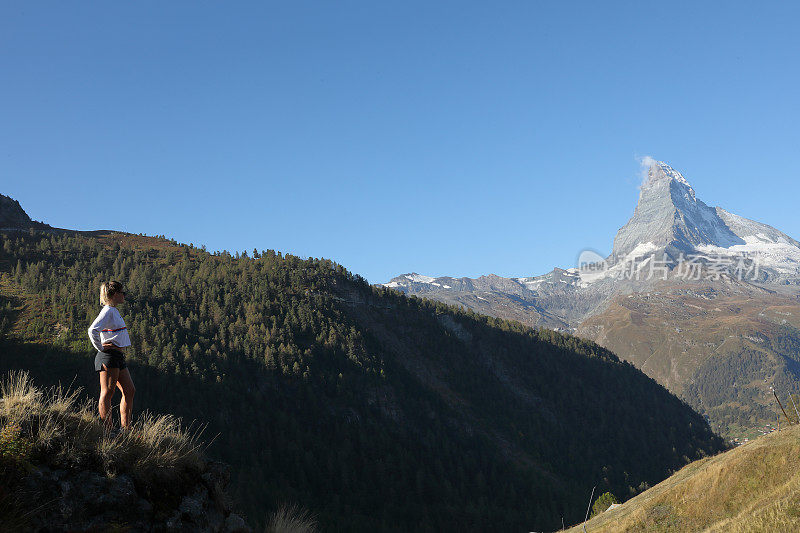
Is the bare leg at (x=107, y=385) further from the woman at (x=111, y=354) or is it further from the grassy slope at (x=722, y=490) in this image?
the grassy slope at (x=722, y=490)

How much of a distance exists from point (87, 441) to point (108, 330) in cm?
280

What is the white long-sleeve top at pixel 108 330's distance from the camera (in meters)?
10.8

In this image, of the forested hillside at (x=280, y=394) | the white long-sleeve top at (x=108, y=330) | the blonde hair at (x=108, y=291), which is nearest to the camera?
the white long-sleeve top at (x=108, y=330)

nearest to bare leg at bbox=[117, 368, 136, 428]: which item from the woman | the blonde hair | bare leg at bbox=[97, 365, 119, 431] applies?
the woman

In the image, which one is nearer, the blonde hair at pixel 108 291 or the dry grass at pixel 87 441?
the dry grass at pixel 87 441

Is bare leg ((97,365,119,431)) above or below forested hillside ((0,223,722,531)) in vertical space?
above

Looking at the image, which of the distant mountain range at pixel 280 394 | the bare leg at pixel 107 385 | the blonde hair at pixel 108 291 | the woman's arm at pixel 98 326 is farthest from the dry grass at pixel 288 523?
the distant mountain range at pixel 280 394

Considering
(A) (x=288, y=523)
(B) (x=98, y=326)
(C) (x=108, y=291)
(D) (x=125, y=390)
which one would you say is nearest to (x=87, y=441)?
(D) (x=125, y=390)

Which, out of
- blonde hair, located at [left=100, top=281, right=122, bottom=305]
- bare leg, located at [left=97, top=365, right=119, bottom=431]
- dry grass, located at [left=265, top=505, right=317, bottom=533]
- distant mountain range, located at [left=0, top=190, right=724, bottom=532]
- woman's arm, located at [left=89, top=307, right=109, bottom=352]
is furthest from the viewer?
distant mountain range, located at [left=0, top=190, right=724, bottom=532]

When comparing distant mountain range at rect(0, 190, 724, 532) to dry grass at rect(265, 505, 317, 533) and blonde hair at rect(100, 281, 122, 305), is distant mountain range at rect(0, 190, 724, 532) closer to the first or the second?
dry grass at rect(265, 505, 317, 533)

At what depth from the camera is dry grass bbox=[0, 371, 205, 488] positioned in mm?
8398

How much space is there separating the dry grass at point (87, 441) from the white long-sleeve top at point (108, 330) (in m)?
1.36

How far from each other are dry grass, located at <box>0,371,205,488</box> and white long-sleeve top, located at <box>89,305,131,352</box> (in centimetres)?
136

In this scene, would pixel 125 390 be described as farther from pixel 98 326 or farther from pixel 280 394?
pixel 280 394
